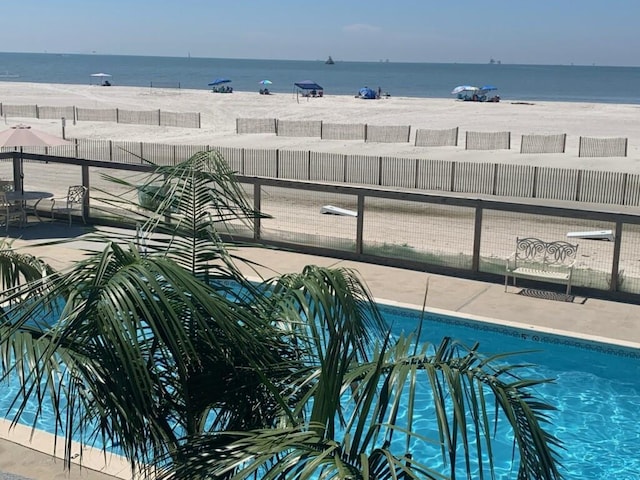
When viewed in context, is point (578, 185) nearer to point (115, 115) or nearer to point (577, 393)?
point (577, 393)

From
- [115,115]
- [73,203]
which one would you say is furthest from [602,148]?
[115,115]

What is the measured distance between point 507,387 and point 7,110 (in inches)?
2265

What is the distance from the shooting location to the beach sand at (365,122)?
20.2 metres

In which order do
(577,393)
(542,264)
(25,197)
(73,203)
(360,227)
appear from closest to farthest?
(577,393), (542,264), (360,227), (25,197), (73,203)

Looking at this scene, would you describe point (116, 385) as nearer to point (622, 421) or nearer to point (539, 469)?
point (539, 469)

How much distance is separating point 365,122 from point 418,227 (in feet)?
121

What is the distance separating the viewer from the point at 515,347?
11.9 metres

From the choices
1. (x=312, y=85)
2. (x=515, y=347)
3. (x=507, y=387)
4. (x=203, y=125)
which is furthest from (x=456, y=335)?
(x=312, y=85)

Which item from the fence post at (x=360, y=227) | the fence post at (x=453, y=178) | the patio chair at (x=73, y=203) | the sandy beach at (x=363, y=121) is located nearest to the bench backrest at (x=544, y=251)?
the fence post at (x=360, y=227)

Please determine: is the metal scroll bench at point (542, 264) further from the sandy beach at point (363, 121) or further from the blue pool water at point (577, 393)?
the sandy beach at point (363, 121)

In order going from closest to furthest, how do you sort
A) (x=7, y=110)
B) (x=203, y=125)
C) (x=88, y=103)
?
(x=203, y=125)
(x=7, y=110)
(x=88, y=103)

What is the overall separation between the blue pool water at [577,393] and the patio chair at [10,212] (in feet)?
27.7

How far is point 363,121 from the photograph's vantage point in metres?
56.9

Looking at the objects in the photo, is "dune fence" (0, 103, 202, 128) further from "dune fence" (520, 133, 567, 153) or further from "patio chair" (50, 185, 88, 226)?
"patio chair" (50, 185, 88, 226)
